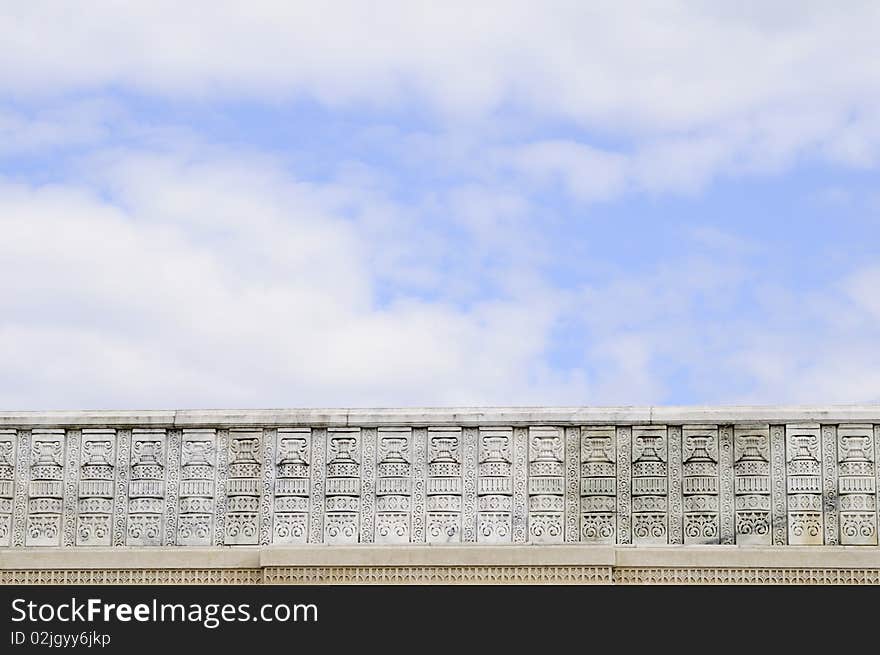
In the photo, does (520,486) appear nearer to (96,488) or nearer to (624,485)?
(624,485)

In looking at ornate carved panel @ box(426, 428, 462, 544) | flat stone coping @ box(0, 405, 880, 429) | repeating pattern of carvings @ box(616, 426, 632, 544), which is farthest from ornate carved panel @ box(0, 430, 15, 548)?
repeating pattern of carvings @ box(616, 426, 632, 544)

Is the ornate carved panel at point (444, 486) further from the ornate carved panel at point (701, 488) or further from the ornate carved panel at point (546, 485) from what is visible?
the ornate carved panel at point (701, 488)

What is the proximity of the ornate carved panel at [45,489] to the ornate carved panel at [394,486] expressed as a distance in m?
2.33

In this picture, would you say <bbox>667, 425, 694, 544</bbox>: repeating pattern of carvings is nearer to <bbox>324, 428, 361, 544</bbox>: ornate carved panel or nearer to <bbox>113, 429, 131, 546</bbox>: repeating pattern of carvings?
<bbox>324, 428, 361, 544</bbox>: ornate carved panel

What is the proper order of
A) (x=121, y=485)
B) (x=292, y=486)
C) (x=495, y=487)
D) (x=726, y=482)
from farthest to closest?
(x=121, y=485) → (x=292, y=486) → (x=495, y=487) → (x=726, y=482)

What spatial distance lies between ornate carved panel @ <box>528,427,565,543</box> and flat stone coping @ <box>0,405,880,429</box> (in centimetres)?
12

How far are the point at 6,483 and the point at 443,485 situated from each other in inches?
126

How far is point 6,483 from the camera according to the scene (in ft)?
35.8

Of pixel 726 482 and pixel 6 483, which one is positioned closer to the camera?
pixel 726 482

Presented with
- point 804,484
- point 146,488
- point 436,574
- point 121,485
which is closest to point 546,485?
point 436,574

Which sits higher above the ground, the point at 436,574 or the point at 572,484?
the point at 572,484
